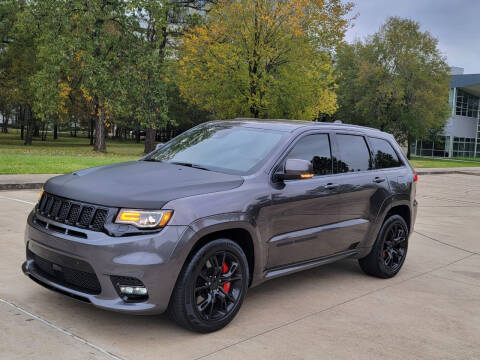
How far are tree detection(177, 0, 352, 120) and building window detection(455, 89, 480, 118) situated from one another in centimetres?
4194

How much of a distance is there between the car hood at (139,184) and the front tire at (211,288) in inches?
19.2

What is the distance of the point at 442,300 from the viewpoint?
5.56m

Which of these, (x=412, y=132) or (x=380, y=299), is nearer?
(x=380, y=299)

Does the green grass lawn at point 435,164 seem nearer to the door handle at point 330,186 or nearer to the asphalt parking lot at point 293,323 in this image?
the asphalt parking lot at point 293,323

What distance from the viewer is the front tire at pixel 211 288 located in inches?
157

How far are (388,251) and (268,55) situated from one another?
69.9 ft

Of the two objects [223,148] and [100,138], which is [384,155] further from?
[100,138]

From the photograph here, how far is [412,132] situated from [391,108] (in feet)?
10.2

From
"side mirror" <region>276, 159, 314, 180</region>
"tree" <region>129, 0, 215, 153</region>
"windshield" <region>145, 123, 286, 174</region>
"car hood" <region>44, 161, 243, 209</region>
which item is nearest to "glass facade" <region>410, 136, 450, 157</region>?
"tree" <region>129, 0, 215, 153</region>

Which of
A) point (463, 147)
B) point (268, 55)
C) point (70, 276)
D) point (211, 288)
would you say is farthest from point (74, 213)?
point (463, 147)

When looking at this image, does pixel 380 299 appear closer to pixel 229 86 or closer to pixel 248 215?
pixel 248 215

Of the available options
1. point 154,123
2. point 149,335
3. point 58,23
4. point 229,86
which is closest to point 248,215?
point 149,335

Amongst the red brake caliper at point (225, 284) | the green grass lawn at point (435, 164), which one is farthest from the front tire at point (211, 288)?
the green grass lawn at point (435, 164)

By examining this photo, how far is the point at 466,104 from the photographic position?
216 feet
